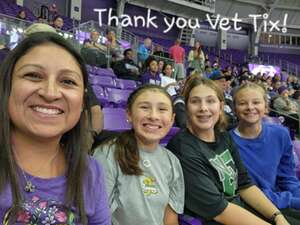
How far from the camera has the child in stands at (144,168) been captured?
1.36 metres

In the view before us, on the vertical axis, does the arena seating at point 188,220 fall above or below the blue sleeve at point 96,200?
below

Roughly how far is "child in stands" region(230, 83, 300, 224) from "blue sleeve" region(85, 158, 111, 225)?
1059 millimetres

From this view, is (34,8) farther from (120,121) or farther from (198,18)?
(120,121)

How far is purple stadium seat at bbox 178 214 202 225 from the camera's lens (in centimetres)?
146

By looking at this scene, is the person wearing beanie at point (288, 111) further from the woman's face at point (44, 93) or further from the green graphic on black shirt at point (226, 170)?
the woman's face at point (44, 93)

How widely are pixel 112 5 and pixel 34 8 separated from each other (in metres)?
3.35

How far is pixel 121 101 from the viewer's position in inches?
176

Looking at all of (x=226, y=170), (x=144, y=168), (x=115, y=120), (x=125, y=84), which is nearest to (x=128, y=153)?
(x=144, y=168)

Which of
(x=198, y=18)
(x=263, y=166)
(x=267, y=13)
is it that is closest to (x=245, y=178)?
(x=263, y=166)

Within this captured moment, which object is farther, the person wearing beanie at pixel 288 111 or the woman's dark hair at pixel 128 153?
the person wearing beanie at pixel 288 111

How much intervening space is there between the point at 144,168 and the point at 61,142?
44 cm

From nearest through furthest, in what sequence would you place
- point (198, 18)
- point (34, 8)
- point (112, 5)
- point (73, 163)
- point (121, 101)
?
1. point (73, 163)
2. point (121, 101)
3. point (34, 8)
4. point (112, 5)
5. point (198, 18)

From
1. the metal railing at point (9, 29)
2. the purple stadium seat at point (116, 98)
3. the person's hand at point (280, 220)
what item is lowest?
the person's hand at point (280, 220)

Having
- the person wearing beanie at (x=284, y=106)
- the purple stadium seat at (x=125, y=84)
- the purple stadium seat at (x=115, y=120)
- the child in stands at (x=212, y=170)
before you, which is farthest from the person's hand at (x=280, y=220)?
the person wearing beanie at (x=284, y=106)
